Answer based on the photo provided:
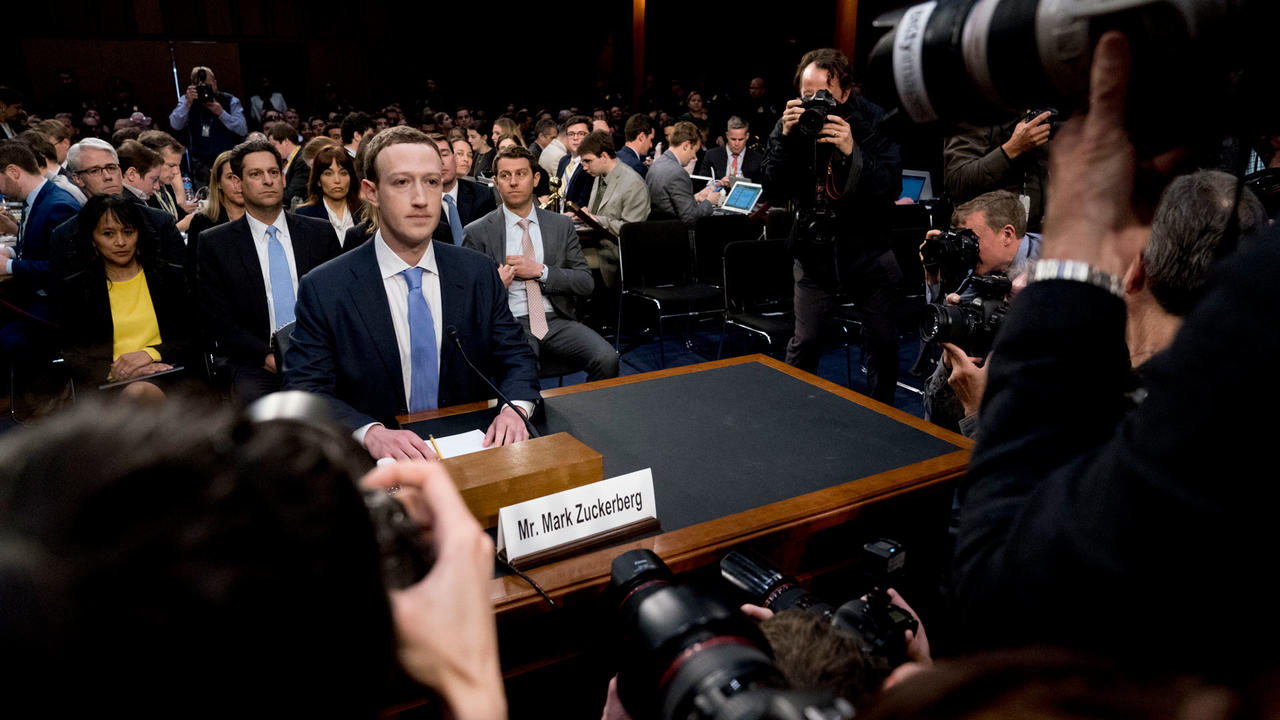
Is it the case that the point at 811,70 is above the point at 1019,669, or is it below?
above

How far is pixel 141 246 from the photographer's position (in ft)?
9.95

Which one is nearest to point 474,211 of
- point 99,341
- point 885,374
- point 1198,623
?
point 99,341

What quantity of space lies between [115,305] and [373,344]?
1.65m

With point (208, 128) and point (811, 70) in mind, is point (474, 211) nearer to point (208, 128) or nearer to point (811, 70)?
point (811, 70)

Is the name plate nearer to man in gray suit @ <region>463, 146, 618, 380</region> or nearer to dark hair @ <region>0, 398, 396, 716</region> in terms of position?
dark hair @ <region>0, 398, 396, 716</region>

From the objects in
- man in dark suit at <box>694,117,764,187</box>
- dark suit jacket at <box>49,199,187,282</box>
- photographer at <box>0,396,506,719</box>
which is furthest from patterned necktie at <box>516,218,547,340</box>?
man in dark suit at <box>694,117,764,187</box>

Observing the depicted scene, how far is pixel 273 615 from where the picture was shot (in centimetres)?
37

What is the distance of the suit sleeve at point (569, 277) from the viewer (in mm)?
3410

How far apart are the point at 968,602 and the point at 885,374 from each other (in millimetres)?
2954

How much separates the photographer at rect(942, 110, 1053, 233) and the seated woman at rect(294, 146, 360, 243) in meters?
2.81

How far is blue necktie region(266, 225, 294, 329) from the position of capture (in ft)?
9.98

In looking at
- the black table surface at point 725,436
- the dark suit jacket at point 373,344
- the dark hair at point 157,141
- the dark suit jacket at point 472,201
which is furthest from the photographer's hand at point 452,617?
the dark hair at point 157,141

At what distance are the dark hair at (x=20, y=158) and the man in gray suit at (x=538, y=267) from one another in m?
2.42

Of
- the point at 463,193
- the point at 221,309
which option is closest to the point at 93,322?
the point at 221,309
